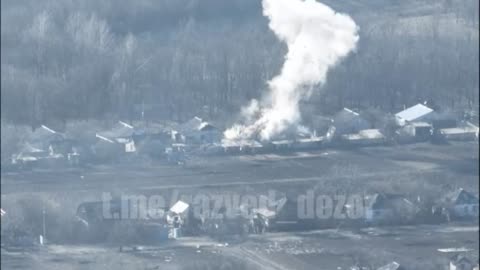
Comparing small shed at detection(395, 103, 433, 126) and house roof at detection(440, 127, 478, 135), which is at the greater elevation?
small shed at detection(395, 103, 433, 126)

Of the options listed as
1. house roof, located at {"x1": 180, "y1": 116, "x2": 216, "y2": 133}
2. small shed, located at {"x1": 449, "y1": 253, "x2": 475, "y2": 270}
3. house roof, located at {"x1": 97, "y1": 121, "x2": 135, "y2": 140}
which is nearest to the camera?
small shed, located at {"x1": 449, "y1": 253, "x2": 475, "y2": 270}

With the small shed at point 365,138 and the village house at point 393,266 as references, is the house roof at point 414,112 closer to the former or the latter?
the small shed at point 365,138

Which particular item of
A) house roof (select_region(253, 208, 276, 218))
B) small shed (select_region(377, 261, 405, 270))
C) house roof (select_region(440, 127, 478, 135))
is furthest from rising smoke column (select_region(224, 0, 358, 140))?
small shed (select_region(377, 261, 405, 270))

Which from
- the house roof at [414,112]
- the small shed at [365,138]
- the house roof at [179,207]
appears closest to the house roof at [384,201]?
the house roof at [179,207]

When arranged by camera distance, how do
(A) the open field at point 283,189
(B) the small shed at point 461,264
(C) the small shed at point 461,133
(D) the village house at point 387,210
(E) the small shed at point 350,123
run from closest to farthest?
(B) the small shed at point 461,264 → (A) the open field at point 283,189 → (D) the village house at point 387,210 → (C) the small shed at point 461,133 → (E) the small shed at point 350,123

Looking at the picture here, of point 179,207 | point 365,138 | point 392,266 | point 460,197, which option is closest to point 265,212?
point 179,207

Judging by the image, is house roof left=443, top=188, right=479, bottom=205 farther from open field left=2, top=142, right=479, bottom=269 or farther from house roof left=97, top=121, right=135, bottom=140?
house roof left=97, top=121, right=135, bottom=140
